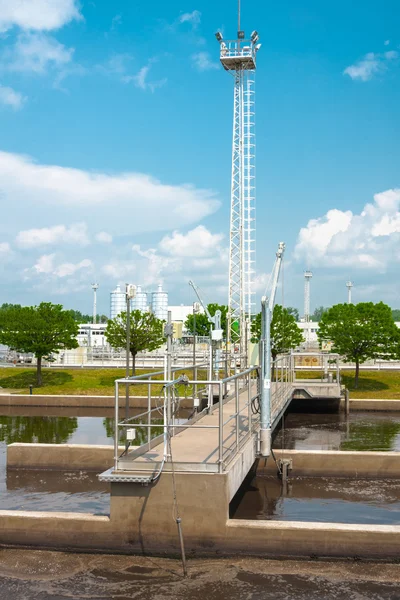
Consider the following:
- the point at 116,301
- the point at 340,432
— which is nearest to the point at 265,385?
the point at 340,432

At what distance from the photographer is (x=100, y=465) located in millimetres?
18016

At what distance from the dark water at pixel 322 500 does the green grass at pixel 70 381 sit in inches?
690

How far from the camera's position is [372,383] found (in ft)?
119

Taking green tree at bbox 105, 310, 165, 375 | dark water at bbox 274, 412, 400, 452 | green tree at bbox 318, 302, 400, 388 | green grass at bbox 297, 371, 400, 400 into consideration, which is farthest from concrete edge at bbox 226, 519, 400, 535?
green tree at bbox 105, 310, 165, 375

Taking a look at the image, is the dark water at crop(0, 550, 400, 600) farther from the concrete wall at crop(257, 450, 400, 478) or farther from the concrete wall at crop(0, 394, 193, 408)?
the concrete wall at crop(0, 394, 193, 408)

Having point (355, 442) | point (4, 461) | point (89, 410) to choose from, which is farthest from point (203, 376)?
point (4, 461)

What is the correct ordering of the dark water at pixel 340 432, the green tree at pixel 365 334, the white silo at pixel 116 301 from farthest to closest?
the white silo at pixel 116 301 < the green tree at pixel 365 334 < the dark water at pixel 340 432

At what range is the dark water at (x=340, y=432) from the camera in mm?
22142

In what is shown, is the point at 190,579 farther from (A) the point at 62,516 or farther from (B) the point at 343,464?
(B) the point at 343,464

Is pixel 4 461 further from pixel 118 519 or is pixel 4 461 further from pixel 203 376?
pixel 203 376

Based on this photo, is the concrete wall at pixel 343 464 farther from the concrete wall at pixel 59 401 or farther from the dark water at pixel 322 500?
the concrete wall at pixel 59 401

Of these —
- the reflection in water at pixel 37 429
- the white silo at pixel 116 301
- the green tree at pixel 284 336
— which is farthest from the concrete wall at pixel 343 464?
the white silo at pixel 116 301

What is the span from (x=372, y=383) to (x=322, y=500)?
22101 millimetres

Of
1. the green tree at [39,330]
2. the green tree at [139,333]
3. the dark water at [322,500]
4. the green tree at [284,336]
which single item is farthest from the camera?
the green tree at [284,336]
